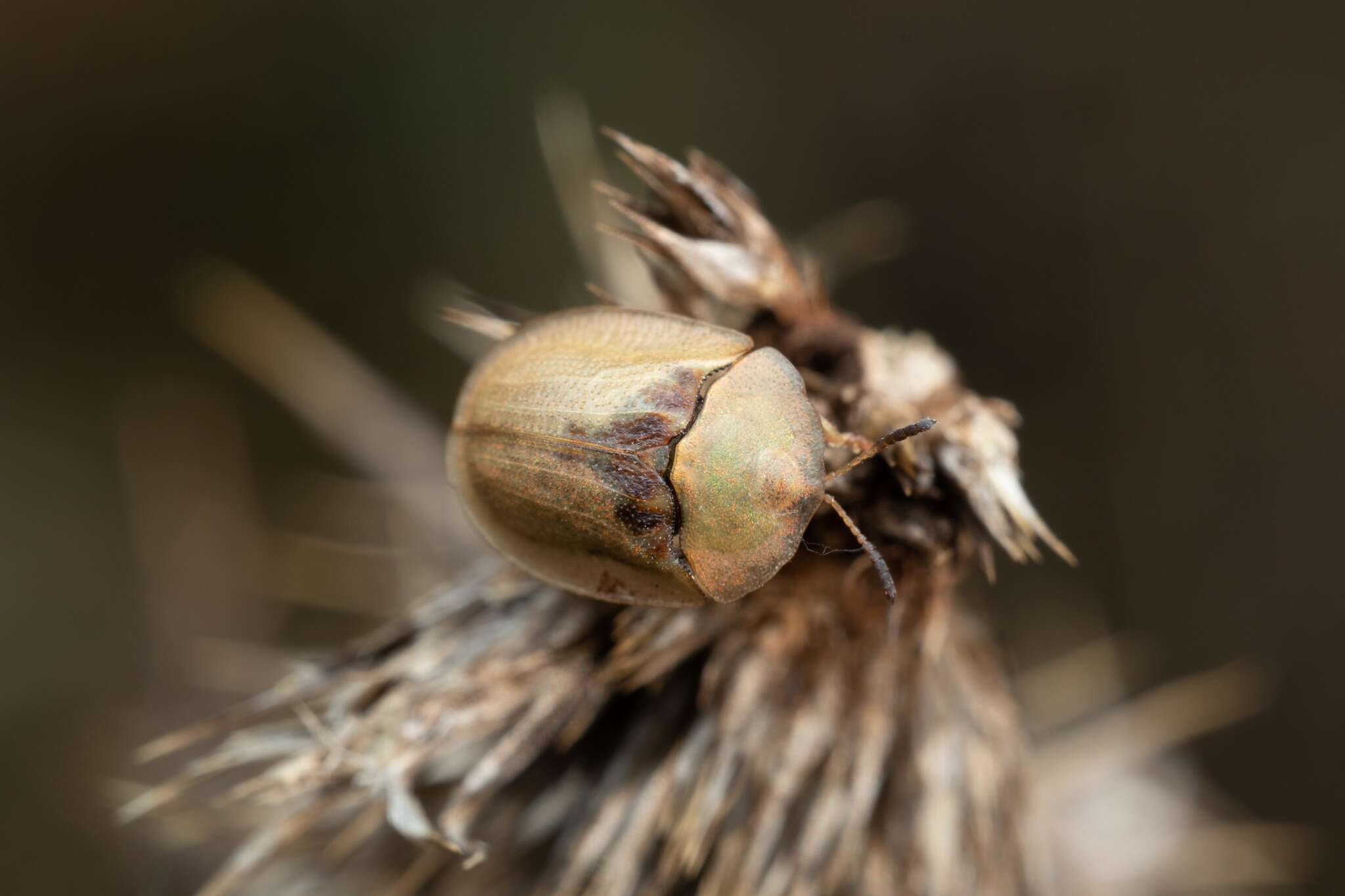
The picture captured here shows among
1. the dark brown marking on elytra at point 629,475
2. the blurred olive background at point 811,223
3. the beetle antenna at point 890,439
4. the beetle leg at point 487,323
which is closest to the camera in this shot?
the beetle antenna at point 890,439

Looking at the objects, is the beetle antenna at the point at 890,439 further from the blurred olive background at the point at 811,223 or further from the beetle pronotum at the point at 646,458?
the blurred olive background at the point at 811,223

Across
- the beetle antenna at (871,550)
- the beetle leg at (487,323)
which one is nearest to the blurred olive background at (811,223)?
the beetle leg at (487,323)

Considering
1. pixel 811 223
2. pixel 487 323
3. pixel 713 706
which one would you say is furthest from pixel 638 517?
pixel 811 223

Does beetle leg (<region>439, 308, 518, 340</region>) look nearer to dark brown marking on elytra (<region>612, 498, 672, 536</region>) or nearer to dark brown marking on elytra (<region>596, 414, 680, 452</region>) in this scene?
dark brown marking on elytra (<region>596, 414, 680, 452</region>)

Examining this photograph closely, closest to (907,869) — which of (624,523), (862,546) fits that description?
(862,546)

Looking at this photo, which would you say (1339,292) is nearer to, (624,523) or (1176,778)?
(1176,778)

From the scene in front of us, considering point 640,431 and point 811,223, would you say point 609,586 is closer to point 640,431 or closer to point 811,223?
point 640,431
